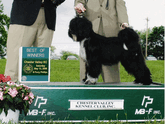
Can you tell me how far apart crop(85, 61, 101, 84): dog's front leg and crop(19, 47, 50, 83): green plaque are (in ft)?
1.89

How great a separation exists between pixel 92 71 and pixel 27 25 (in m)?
1.15

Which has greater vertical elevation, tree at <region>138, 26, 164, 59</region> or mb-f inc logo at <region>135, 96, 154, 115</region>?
tree at <region>138, 26, 164, 59</region>

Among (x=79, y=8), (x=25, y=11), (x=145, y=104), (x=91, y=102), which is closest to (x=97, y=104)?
(x=91, y=102)

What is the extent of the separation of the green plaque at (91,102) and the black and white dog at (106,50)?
20 centimetres

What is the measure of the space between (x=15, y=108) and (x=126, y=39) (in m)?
1.61

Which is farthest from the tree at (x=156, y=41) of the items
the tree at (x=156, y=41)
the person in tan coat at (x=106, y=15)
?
the person in tan coat at (x=106, y=15)

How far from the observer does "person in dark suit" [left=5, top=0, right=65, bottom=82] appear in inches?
116

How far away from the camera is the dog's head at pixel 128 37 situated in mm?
2744

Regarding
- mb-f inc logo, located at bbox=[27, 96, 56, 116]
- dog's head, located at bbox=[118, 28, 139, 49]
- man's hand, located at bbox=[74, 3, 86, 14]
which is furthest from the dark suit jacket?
dog's head, located at bbox=[118, 28, 139, 49]

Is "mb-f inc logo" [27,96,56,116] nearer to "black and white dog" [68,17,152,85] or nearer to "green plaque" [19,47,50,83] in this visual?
"green plaque" [19,47,50,83]

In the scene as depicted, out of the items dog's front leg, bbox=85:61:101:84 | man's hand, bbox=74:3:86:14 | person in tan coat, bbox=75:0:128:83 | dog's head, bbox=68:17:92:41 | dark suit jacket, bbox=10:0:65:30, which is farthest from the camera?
person in tan coat, bbox=75:0:128:83

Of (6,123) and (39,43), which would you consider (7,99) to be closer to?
(6,123)

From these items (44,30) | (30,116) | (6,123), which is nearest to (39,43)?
(44,30)

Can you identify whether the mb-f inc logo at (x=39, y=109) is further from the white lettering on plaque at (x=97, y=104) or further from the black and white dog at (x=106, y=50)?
the black and white dog at (x=106, y=50)
